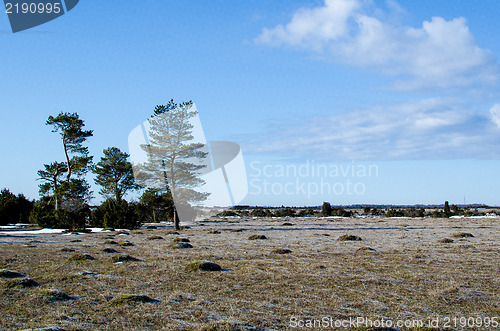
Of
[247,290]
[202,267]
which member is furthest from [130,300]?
[202,267]

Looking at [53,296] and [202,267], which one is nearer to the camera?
[53,296]

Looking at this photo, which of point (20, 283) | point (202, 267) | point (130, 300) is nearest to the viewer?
point (130, 300)

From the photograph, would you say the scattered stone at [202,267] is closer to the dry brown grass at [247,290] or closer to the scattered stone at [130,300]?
the dry brown grass at [247,290]

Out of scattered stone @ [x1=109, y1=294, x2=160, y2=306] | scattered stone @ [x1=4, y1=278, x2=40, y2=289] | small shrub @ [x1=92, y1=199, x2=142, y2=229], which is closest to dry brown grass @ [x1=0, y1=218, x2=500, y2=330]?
scattered stone @ [x1=109, y1=294, x2=160, y2=306]

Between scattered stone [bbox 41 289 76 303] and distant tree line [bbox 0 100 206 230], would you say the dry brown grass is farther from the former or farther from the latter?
distant tree line [bbox 0 100 206 230]

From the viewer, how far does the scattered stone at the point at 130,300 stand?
31.4ft

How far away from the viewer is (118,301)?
960 centimetres

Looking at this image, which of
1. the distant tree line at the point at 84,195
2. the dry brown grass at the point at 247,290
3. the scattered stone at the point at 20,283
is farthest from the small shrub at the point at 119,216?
the scattered stone at the point at 20,283

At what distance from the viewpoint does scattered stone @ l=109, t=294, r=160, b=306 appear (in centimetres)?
956

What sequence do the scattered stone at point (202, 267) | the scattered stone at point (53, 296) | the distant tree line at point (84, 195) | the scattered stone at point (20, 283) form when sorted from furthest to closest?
the distant tree line at point (84, 195) → the scattered stone at point (202, 267) → the scattered stone at point (20, 283) → the scattered stone at point (53, 296)

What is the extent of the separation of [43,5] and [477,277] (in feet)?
59.5

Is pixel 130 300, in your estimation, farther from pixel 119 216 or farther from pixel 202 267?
pixel 119 216

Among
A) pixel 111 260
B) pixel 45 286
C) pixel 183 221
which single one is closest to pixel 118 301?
pixel 45 286

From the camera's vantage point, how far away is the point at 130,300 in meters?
9.70
